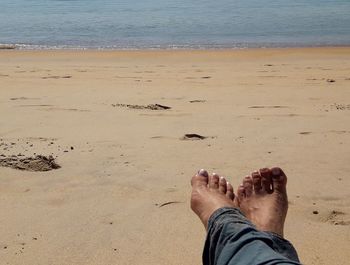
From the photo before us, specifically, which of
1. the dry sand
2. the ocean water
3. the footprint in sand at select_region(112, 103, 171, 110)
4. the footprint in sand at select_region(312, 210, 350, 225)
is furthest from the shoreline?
the footprint in sand at select_region(312, 210, 350, 225)

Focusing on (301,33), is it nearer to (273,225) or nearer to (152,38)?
(152,38)

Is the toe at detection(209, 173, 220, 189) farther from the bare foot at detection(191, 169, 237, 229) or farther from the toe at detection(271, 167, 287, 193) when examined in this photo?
the toe at detection(271, 167, 287, 193)

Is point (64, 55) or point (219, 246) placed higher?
point (219, 246)

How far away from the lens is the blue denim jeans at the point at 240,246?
155 centimetres

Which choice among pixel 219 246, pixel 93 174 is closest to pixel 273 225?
pixel 219 246

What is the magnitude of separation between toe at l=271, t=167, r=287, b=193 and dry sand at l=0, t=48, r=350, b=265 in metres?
0.15

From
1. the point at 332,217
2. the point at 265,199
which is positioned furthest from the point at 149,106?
the point at 332,217

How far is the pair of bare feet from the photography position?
2334 millimetres

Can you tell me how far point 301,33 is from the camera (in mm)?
16547

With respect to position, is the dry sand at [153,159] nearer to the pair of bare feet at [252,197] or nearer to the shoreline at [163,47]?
the pair of bare feet at [252,197]

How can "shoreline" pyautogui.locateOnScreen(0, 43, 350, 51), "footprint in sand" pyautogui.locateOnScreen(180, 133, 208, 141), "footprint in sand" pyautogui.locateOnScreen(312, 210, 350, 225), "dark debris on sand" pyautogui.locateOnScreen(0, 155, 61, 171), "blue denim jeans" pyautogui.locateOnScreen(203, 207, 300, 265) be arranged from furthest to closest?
"shoreline" pyautogui.locateOnScreen(0, 43, 350, 51), "footprint in sand" pyautogui.locateOnScreen(180, 133, 208, 141), "dark debris on sand" pyautogui.locateOnScreen(0, 155, 61, 171), "footprint in sand" pyautogui.locateOnScreen(312, 210, 350, 225), "blue denim jeans" pyautogui.locateOnScreen(203, 207, 300, 265)

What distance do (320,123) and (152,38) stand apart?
1291 cm

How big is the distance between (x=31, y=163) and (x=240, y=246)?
6.90ft

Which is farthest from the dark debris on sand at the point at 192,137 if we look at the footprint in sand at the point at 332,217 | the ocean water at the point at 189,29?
the ocean water at the point at 189,29
